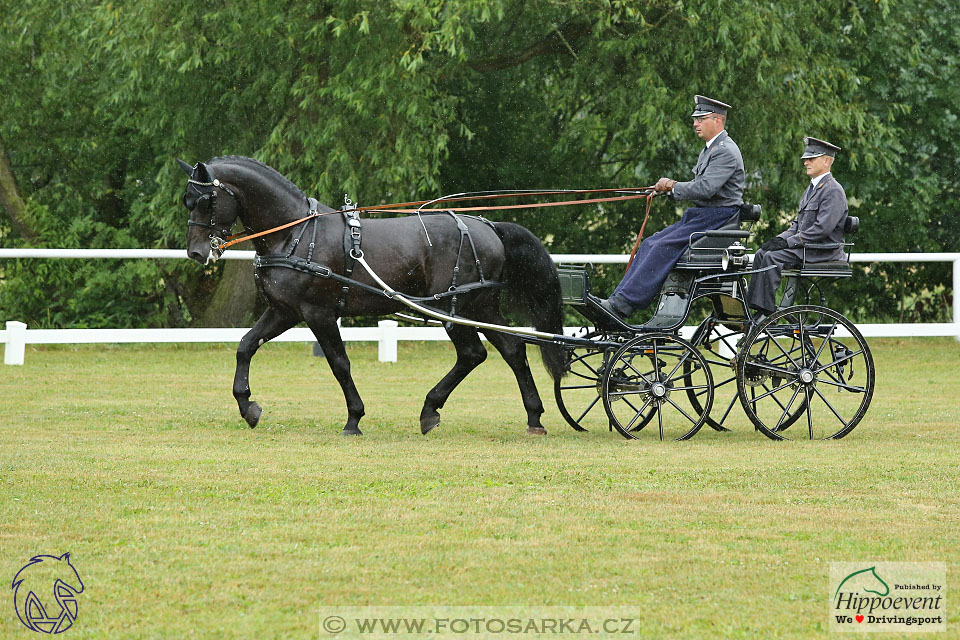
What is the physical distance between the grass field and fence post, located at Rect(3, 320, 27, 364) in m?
3.54

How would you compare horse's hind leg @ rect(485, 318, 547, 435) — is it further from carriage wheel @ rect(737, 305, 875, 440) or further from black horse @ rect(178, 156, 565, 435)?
carriage wheel @ rect(737, 305, 875, 440)

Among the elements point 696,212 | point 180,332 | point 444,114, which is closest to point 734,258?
point 696,212

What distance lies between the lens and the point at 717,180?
9.19 m

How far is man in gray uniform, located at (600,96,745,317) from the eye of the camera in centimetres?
920

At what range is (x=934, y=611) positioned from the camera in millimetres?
4773

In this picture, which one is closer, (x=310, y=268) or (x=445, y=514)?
(x=445, y=514)

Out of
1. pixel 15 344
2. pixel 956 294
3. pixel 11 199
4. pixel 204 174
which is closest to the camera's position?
pixel 204 174

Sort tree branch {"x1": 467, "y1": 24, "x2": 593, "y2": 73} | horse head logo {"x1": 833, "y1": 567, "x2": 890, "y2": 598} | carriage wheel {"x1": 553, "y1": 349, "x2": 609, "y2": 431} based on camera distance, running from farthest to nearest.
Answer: tree branch {"x1": 467, "y1": 24, "x2": 593, "y2": 73}
carriage wheel {"x1": 553, "y1": 349, "x2": 609, "y2": 431}
horse head logo {"x1": 833, "y1": 567, "x2": 890, "y2": 598}

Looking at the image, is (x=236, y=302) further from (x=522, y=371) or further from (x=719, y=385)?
(x=719, y=385)

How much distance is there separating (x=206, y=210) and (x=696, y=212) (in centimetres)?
337

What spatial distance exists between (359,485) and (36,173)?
1418 centimetres

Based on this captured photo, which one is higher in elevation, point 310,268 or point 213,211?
point 213,211

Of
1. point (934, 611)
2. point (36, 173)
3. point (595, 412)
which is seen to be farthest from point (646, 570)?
point (36, 173)

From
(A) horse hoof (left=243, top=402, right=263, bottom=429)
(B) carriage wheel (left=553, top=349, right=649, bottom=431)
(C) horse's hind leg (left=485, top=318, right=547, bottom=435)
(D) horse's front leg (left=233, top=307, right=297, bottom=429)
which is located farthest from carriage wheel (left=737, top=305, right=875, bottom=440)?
(A) horse hoof (left=243, top=402, right=263, bottom=429)
